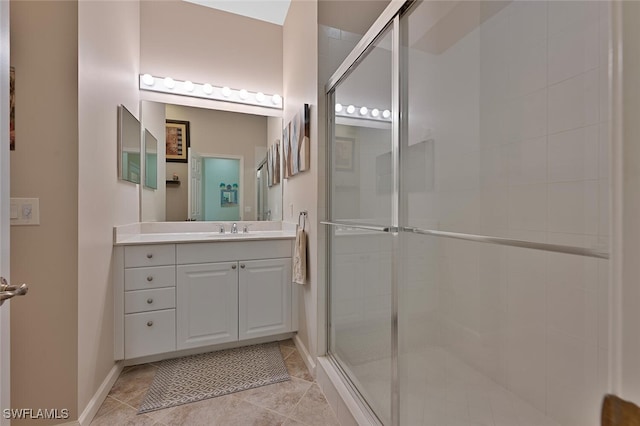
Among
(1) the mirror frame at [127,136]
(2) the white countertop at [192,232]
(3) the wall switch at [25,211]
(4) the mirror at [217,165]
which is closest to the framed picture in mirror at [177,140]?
(4) the mirror at [217,165]

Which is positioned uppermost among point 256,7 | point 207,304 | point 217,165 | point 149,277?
point 256,7

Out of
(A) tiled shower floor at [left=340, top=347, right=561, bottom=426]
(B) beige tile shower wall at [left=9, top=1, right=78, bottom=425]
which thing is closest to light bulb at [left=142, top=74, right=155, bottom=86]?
(B) beige tile shower wall at [left=9, top=1, right=78, bottom=425]

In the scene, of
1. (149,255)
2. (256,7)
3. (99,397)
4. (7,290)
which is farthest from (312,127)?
(99,397)

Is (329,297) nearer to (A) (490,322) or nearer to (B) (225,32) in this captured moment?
(A) (490,322)

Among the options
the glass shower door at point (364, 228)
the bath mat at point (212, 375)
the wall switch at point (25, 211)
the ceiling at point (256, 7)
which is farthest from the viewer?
the ceiling at point (256, 7)

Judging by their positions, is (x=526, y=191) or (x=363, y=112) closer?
(x=526, y=191)

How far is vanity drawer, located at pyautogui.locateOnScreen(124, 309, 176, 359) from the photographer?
1.85 metres

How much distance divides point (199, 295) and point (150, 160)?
1.24 meters

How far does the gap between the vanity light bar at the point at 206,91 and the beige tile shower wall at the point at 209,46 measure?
0.22 ft

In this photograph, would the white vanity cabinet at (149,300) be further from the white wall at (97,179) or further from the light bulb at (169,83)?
the light bulb at (169,83)

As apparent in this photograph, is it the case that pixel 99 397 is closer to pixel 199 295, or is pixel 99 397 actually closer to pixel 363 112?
pixel 199 295

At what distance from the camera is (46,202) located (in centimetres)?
130

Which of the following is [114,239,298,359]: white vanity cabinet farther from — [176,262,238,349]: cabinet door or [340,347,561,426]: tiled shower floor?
[340,347,561,426]: tiled shower floor

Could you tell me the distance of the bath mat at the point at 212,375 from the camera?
167 cm
